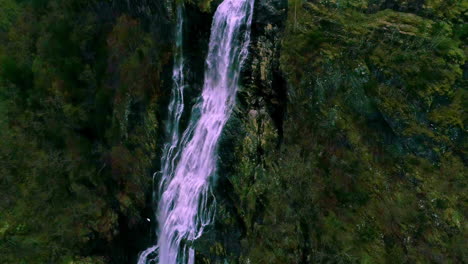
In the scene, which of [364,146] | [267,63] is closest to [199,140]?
[267,63]

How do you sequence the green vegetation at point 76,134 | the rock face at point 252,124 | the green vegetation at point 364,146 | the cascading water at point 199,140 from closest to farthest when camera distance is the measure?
the green vegetation at point 364,146 → the rock face at point 252,124 → the cascading water at point 199,140 → the green vegetation at point 76,134

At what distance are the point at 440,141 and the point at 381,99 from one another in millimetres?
1083

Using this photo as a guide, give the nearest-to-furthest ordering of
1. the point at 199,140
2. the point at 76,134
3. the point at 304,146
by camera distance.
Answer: the point at 304,146 → the point at 199,140 → the point at 76,134

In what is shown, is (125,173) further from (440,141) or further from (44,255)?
A: (440,141)

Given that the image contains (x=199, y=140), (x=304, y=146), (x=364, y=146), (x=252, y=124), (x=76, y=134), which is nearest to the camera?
(x=364, y=146)

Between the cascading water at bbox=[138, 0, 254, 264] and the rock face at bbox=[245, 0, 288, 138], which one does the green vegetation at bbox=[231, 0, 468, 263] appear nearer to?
the rock face at bbox=[245, 0, 288, 138]

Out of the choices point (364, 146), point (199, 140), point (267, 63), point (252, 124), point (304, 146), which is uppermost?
point (267, 63)

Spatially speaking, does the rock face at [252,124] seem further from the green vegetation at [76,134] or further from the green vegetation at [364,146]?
the green vegetation at [76,134]

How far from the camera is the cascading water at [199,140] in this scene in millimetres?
7492

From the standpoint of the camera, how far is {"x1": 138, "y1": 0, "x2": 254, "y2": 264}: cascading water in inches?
295

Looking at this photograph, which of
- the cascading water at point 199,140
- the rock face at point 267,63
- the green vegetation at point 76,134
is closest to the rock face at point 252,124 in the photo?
the rock face at point 267,63

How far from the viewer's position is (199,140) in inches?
314

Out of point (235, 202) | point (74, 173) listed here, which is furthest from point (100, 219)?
point (235, 202)

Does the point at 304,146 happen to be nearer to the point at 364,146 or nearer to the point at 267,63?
the point at 364,146
